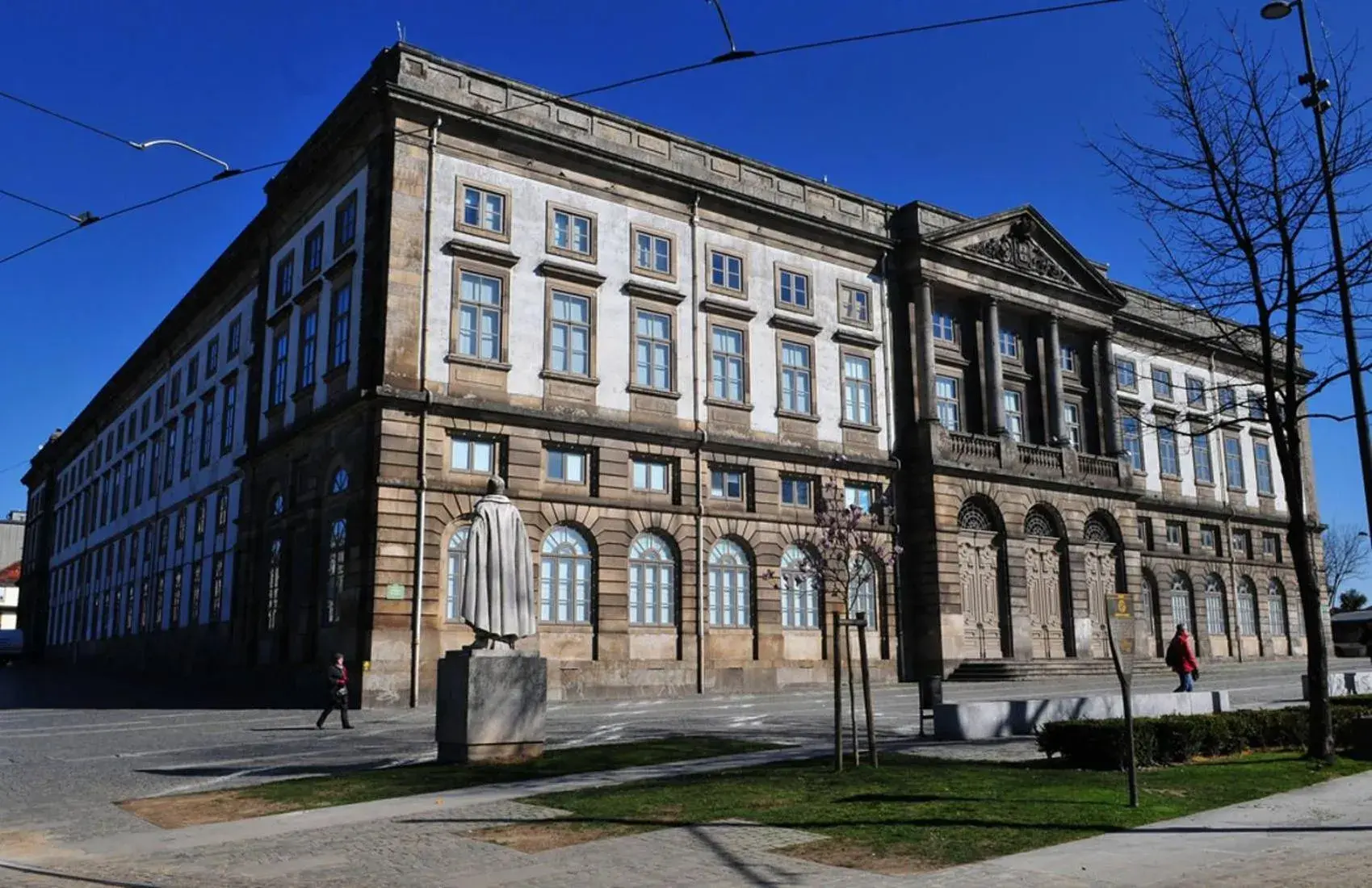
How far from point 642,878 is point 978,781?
5.83m

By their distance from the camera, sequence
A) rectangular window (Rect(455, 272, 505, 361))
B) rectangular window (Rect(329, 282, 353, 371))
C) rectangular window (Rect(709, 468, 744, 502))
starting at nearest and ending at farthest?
1. rectangular window (Rect(455, 272, 505, 361))
2. rectangular window (Rect(329, 282, 353, 371))
3. rectangular window (Rect(709, 468, 744, 502))

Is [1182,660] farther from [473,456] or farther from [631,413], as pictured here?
[473,456]

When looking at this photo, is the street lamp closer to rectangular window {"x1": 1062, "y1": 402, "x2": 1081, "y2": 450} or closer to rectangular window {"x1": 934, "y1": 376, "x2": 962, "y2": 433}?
rectangular window {"x1": 934, "y1": 376, "x2": 962, "y2": 433}

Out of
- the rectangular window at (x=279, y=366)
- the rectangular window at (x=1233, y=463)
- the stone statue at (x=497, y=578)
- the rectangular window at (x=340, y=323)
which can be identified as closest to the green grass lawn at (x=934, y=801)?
the stone statue at (x=497, y=578)

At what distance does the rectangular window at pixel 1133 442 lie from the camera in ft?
160

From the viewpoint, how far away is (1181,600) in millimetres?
50719

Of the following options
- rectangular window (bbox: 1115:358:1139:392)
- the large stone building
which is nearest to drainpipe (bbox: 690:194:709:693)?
the large stone building

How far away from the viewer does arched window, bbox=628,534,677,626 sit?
33.0 m

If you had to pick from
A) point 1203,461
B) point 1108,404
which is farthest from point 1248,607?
point 1108,404

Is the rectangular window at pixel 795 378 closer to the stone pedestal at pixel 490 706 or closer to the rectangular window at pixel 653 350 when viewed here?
the rectangular window at pixel 653 350

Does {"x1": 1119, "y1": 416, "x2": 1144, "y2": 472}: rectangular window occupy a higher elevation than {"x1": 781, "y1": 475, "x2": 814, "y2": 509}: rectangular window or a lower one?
higher

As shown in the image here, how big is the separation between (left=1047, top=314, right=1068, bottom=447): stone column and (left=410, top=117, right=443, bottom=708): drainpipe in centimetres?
2602

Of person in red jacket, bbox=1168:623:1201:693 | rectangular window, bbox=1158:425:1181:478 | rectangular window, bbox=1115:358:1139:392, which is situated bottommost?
person in red jacket, bbox=1168:623:1201:693

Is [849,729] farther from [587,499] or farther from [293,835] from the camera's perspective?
[587,499]
